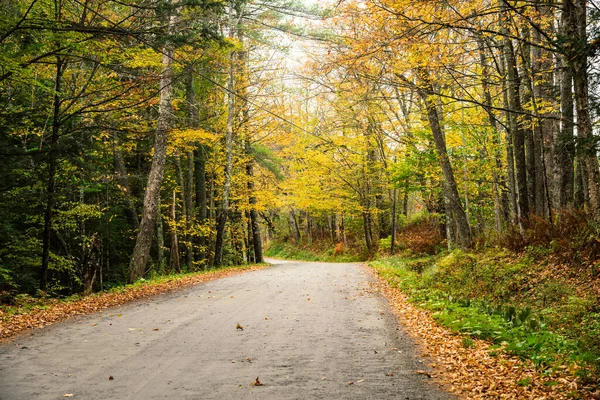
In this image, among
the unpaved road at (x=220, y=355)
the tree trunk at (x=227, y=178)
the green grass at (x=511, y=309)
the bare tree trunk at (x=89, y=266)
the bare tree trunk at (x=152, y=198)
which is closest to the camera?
the unpaved road at (x=220, y=355)

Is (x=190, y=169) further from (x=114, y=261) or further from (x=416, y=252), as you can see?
(x=416, y=252)

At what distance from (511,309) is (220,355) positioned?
477 cm

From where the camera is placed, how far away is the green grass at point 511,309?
5.45 metres

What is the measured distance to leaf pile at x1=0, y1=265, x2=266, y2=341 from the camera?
7.81m

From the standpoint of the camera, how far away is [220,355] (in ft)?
19.1

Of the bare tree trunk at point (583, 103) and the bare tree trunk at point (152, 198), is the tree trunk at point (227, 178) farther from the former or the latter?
the bare tree trunk at point (583, 103)

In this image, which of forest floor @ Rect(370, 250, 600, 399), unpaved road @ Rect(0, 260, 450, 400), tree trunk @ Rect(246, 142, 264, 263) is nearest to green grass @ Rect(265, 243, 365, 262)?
tree trunk @ Rect(246, 142, 264, 263)

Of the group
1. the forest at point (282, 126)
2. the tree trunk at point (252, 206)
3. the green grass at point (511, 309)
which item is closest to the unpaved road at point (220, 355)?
the green grass at point (511, 309)

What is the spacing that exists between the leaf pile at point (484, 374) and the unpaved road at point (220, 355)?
288 millimetres

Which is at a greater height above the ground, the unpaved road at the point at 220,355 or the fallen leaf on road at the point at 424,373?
the unpaved road at the point at 220,355

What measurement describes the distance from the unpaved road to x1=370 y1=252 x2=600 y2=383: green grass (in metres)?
1.19

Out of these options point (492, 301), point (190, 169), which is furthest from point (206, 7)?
point (190, 169)

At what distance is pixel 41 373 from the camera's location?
201 inches

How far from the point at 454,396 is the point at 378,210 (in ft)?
75.5
